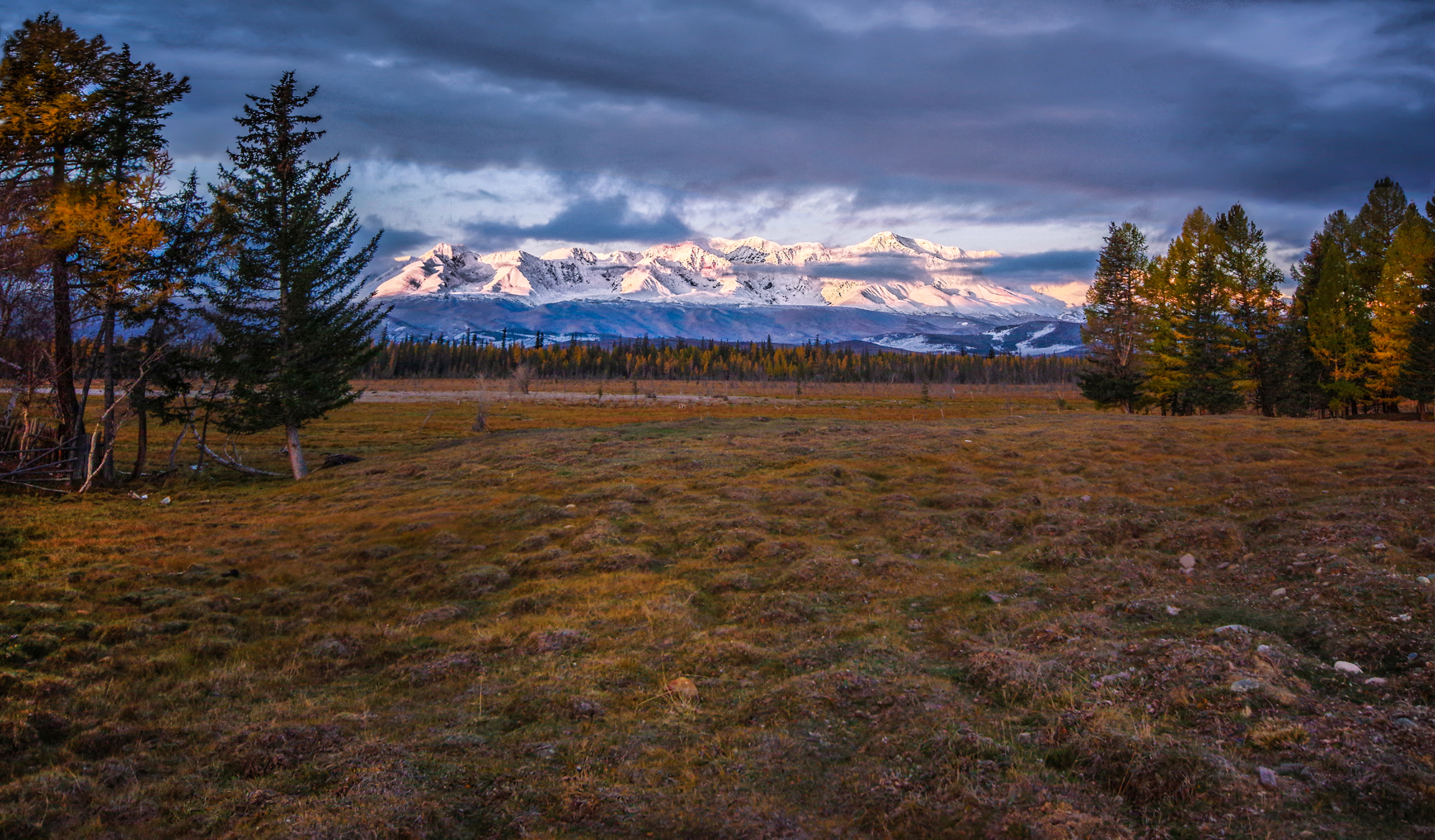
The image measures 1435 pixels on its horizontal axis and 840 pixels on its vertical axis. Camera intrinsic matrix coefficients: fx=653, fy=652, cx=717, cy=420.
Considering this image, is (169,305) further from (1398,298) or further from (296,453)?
(1398,298)

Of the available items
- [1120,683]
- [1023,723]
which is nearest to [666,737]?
[1023,723]

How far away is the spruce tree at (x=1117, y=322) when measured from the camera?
5634cm

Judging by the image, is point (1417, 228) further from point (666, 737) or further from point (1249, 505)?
point (666, 737)

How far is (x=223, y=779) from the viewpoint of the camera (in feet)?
23.2

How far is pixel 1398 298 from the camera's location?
147 feet

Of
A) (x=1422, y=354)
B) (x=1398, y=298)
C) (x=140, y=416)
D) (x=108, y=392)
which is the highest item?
(x=1398, y=298)

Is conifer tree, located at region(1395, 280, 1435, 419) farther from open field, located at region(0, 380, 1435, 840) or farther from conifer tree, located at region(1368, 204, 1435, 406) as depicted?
open field, located at region(0, 380, 1435, 840)

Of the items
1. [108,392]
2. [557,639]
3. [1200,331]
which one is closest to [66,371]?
[108,392]

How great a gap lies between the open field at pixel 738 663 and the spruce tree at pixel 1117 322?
36.5 m

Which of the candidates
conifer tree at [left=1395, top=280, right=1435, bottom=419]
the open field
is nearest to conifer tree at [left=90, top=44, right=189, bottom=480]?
the open field

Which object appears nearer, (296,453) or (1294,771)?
(1294,771)

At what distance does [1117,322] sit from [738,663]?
191ft

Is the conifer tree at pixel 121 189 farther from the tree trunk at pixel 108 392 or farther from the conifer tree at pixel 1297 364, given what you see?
the conifer tree at pixel 1297 364

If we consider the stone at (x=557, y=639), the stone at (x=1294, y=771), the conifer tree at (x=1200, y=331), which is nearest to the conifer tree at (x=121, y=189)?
the stone at (x=557, y=639)
